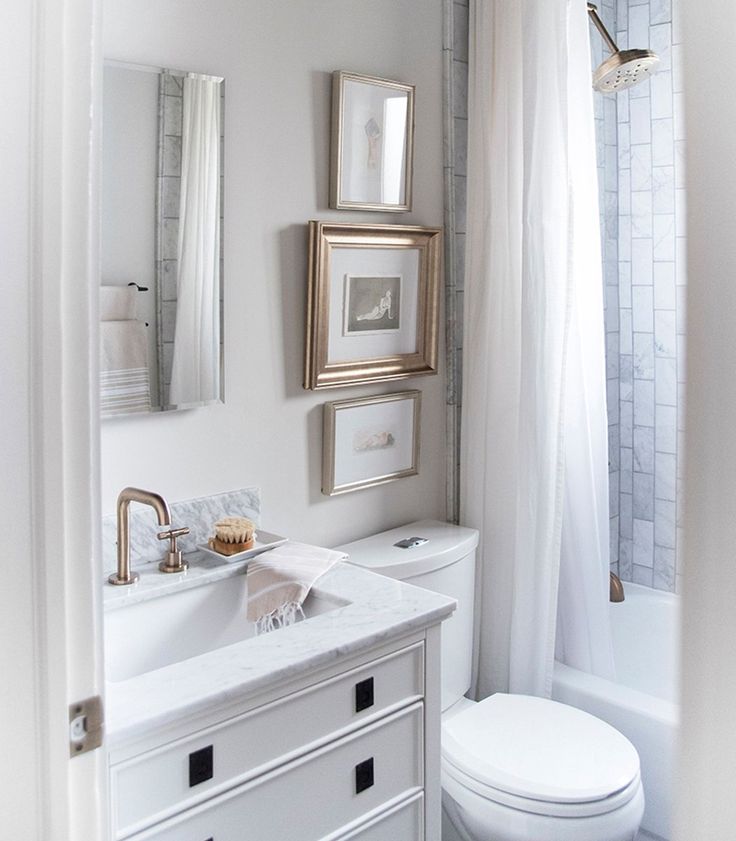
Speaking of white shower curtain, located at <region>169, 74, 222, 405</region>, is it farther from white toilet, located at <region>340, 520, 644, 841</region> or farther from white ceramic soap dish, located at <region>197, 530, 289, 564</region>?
white toilet, located at <region>340, 520, 644, 841</region>

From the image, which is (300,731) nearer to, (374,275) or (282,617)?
(282,617)

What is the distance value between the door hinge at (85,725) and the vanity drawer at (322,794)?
0.49 m

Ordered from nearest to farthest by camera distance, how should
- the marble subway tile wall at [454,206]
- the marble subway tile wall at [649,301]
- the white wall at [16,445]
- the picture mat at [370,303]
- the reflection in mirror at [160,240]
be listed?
1. the white wall at [16,445]
2. the reflection in mirror at [160,240]
3. the picture mat at [370,303]
4. the marble subway tile wall at [454,206]
5. the marble subway tile wall at [649,301]

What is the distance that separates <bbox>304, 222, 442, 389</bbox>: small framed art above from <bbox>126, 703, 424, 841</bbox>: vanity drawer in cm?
81

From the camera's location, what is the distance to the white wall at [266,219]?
1688 millimetres

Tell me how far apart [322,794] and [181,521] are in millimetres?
627

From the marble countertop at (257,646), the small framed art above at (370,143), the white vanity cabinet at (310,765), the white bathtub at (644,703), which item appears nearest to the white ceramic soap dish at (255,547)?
the marble countertop at (257,646)

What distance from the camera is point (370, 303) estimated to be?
6.90 feet

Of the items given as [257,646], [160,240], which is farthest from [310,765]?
[160,240]

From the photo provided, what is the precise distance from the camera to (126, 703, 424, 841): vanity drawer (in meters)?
1.25

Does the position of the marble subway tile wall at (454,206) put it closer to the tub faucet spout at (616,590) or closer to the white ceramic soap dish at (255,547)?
the white ceramic soap dish at (255,547)

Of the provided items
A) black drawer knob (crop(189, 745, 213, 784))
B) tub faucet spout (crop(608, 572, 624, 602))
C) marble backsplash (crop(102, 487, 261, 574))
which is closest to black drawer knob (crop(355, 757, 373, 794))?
black drawer knob (crop(189, 745, 213, 784))

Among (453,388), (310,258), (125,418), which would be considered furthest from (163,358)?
(453,388)

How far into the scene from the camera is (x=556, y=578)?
2.18 metres
